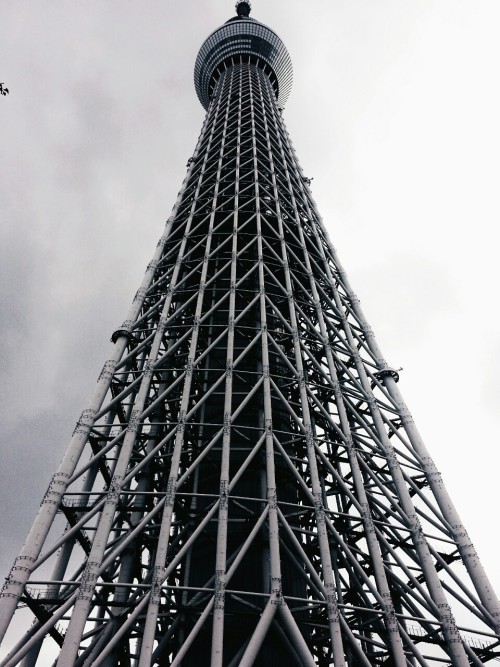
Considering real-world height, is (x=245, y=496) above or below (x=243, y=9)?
below

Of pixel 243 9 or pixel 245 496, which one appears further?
pixel 243 9

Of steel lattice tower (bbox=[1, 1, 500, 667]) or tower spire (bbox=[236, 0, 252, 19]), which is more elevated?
tower spire (bbox=[236, 0, 252, 19])

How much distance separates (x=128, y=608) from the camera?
19422mm

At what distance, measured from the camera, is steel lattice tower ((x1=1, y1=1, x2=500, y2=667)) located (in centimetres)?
1803

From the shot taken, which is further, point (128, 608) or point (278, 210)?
point (278, 210)

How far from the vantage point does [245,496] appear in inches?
993

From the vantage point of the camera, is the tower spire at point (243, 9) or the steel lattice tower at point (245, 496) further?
the tower spire at point (243, 9)

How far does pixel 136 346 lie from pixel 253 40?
58794 mm

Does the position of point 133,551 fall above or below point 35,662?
above

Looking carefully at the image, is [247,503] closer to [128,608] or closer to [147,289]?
[128,608]

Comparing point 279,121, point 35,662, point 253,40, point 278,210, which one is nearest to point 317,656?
point 35,662

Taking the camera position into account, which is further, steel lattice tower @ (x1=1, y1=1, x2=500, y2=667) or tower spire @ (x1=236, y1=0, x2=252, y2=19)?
tower spire @ (x1=236, y1=0, x2=252, y2=19)

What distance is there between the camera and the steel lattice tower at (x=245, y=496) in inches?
710

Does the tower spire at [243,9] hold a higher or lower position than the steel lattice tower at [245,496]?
higher
